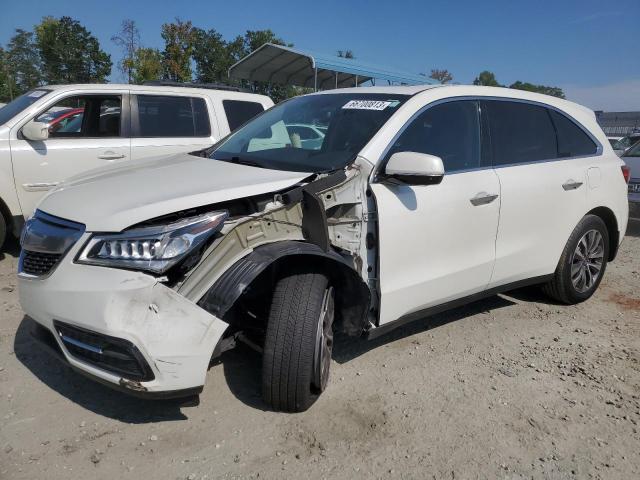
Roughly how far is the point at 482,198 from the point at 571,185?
1.12m

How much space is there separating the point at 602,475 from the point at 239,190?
226 cm

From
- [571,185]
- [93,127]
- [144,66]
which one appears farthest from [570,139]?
[144,66]

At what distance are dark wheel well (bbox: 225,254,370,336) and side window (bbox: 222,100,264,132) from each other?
4.19 m

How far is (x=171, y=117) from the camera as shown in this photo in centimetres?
627

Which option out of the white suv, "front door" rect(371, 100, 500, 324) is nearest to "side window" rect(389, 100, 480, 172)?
"front door" rect(371, 100, 500, 324)

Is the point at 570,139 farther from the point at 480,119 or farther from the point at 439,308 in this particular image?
the point at 439,308

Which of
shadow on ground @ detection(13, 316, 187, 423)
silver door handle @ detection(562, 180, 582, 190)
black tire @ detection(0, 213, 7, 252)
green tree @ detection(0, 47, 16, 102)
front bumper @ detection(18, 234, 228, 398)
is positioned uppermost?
green tree @ detection(0, 47, 16, 102)

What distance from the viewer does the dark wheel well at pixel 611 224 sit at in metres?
4.41

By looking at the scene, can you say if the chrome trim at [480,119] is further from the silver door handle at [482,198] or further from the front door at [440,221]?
the silver door handle at [482,198]

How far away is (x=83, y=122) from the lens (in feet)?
19.1

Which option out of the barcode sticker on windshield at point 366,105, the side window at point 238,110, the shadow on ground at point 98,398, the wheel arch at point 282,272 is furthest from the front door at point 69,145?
the wheel arch at point 282,272

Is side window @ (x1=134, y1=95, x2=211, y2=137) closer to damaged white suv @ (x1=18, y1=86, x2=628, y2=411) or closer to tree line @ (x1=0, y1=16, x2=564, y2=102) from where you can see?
damaged white suv @ (x1=18, y1=86, x2=628, y2=411)

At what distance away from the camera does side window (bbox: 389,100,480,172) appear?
322 centimetres

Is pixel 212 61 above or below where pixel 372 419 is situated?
above
